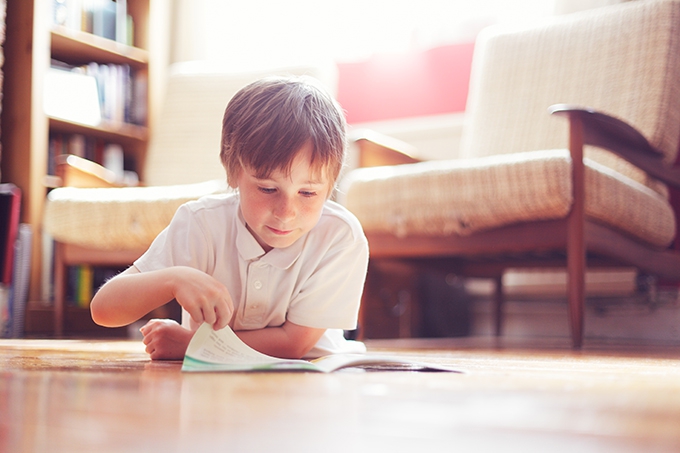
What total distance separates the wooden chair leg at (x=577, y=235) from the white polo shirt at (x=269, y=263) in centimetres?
69

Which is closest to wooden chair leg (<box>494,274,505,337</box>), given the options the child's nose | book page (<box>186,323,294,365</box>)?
the child's nose

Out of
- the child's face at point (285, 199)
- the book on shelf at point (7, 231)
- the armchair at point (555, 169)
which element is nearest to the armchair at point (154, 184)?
the book on shelf at point (7, 231)

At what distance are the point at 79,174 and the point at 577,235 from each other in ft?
5.02

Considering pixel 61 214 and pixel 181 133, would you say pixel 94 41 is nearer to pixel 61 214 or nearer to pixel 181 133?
pixel 181 133

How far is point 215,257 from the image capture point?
3.28 ft

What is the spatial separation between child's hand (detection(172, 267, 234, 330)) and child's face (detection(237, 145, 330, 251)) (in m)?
0.15

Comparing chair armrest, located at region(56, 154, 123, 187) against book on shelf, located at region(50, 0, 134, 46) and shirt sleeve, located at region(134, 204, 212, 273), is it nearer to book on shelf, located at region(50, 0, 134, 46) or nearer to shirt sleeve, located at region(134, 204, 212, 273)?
book on shelf, located at region(50, 0, 134, 46)

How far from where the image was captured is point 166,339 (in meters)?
0.93

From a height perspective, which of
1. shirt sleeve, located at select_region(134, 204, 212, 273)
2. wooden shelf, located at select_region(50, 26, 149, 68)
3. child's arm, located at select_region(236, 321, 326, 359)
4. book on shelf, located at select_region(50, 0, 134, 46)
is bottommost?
child's arm, located at select_region(236, 321, 326, 359)

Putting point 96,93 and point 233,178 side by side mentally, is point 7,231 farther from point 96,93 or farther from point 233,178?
point 233,178

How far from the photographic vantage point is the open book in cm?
65

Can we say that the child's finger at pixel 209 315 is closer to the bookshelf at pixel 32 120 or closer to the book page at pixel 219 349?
the book page at pixel 219 349

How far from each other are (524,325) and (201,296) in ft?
6.93

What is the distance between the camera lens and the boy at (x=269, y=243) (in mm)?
865
